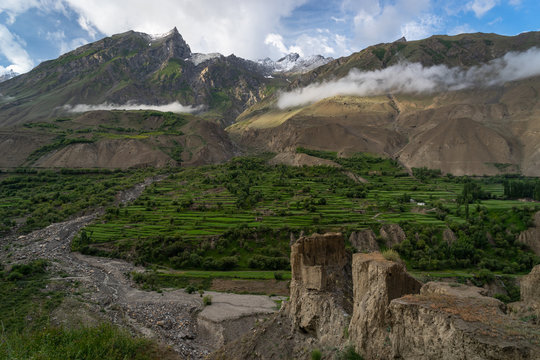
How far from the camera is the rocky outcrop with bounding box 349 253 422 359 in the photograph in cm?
1322

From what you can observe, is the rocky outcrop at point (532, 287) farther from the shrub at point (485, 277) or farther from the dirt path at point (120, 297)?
the shrub at point (485, 277)

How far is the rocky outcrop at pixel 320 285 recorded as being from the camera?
19391mm

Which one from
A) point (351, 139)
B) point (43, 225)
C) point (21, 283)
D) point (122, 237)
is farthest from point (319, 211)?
point (351, 139)

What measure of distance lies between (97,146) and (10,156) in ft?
114

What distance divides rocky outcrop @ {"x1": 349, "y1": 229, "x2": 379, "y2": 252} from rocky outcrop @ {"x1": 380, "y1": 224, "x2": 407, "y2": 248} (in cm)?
252

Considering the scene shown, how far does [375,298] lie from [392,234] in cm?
5596

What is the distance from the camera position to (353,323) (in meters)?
15.3

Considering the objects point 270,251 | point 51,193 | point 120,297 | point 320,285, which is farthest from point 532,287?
point 51,193

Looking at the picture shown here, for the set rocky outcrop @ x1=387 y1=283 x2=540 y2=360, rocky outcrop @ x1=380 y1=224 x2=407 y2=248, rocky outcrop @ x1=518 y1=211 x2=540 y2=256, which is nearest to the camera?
rocky outcrop @ x1=387 y1=283 x2=540 y2=360

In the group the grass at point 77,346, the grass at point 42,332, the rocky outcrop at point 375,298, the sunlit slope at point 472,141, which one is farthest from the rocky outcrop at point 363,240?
the sunlit slope at point 472,141

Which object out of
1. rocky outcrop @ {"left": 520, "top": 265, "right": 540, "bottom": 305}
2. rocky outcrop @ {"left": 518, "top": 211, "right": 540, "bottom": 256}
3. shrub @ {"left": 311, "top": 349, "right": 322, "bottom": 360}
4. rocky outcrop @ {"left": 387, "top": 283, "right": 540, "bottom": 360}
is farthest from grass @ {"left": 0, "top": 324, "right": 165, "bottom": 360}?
rocky outcrop @ {"left": 518, "top": 211, "right": 540, "bottom": 256}

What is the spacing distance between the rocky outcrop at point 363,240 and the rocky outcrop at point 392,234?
8.26ft

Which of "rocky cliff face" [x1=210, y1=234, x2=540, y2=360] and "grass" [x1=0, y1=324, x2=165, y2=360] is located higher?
"rocky cliff face" [x1=210, y1=234, x2=540, y2=360]

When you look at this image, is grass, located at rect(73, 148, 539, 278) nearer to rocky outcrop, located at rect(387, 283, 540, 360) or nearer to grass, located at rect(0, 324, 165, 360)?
grass, located at rect(0, 324, 165, 360)
